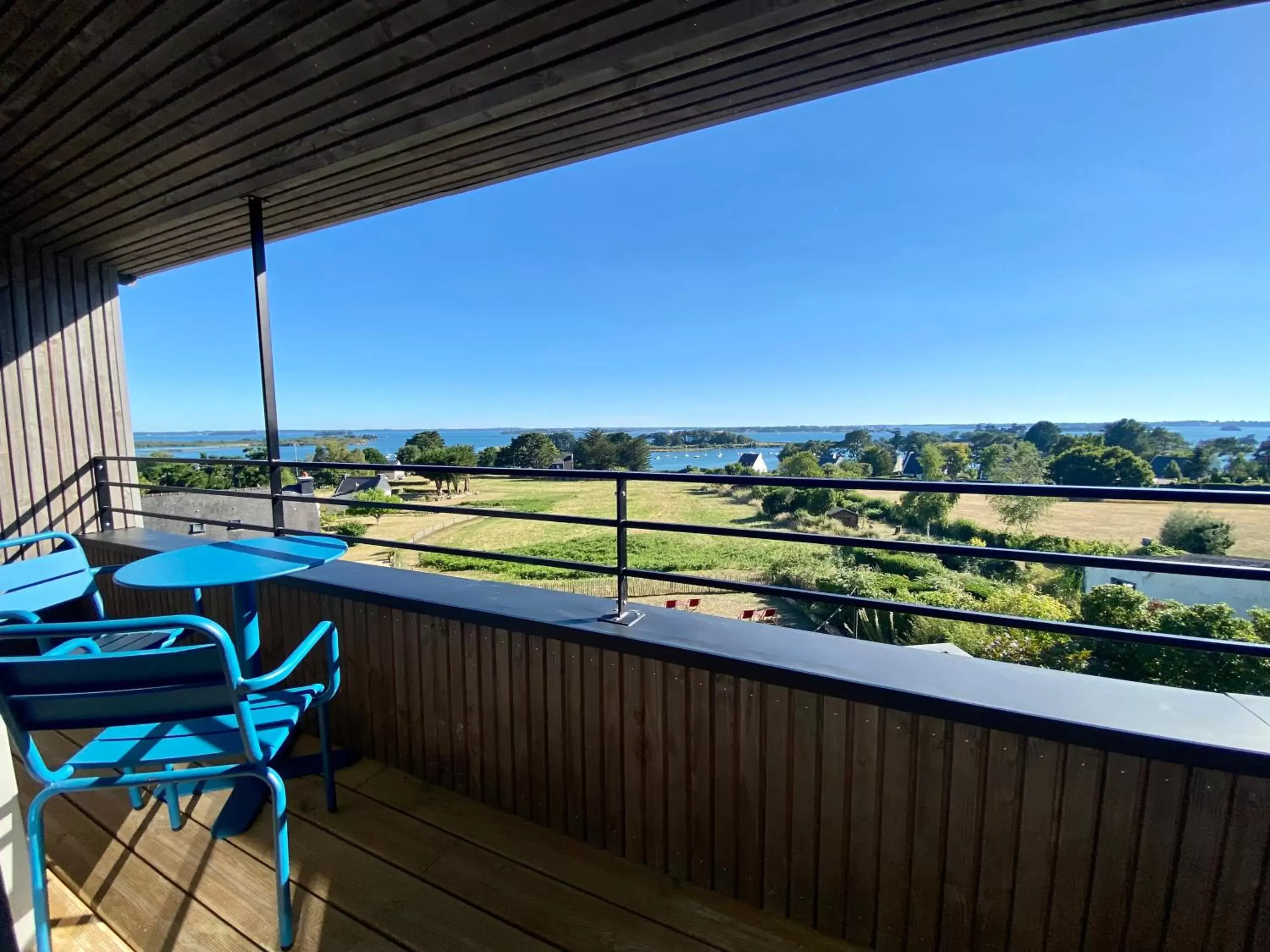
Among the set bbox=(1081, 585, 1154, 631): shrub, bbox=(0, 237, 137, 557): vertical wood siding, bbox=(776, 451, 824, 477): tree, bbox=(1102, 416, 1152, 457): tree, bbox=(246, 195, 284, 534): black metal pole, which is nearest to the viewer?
bbox=(246, 195, 284, 534): black metal pole

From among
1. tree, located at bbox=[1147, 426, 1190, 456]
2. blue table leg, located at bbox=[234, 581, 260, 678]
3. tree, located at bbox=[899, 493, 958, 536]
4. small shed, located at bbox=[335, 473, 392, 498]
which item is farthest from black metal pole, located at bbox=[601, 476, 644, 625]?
tree, located at bbox=[1147, 426, 1190, 456]

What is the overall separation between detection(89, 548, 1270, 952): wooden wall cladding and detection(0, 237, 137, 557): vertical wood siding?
3151mm

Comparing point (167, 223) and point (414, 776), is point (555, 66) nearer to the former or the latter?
point (414, 776)

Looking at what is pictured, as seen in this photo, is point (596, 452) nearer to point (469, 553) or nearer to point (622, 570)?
point (469, 553)

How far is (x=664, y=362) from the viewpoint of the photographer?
1526 inches

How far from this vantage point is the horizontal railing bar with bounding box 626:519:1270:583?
981 millimetres

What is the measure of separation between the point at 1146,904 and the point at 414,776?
6.34ft

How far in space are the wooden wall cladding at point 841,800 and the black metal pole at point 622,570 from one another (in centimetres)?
12

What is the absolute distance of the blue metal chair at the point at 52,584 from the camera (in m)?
1.67

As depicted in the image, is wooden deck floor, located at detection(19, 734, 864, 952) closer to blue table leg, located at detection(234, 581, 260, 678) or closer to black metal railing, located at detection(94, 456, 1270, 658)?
blue table leg, located at detection(234, 581, 260, 678)

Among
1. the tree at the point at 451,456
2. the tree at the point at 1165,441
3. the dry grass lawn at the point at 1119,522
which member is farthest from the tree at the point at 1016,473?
the tree at the point at 451,456

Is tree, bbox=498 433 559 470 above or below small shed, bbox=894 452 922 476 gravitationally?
above

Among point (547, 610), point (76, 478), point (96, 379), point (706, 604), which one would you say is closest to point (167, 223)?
point (96, 379)

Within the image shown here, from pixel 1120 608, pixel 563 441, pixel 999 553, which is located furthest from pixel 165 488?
pixel 563 441
